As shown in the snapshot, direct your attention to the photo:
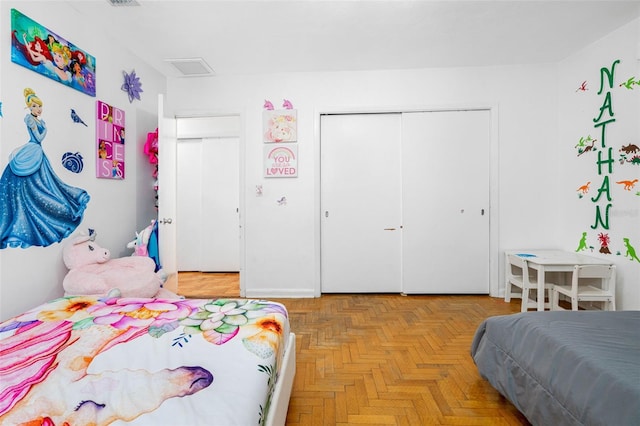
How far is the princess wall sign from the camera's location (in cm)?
285

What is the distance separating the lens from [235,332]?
1.58m

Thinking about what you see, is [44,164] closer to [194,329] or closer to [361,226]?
[194,329]

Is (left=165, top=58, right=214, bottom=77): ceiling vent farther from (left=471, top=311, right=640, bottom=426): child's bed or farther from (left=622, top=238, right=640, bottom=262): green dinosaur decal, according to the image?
(left=622, top=238, right=640, bottom=262): green dinosaur decal

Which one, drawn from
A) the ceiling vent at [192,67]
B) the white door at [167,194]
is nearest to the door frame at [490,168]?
the ceiling vent at [192,67]

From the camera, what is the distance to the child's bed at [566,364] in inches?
47.4

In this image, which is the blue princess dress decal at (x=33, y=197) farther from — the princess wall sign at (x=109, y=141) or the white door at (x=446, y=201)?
the white door at (x=446, y=201)

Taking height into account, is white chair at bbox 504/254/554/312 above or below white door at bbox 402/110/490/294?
below

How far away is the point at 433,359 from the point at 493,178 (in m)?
2.36

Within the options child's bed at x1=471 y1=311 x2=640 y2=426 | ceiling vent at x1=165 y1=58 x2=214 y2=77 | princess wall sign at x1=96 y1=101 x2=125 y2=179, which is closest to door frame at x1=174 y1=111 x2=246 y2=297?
ceiling vent at x1=165 y1=58 x2=214 y2=77

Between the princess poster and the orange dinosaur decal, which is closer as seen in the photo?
the princess poster

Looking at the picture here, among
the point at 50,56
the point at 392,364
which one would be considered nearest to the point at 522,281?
the point at 392,364

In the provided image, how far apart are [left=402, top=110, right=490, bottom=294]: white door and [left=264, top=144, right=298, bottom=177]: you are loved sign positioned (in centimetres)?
130

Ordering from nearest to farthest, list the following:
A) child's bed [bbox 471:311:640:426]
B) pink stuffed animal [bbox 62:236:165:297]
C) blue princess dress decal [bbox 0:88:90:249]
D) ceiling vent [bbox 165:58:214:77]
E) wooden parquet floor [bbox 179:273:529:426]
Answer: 1. child's bed [bbox 471:311:640:426]
2. wooden parquet floor [bbox 179:273:529:426]
3. blue princess dress decal [bbox 0:88:90:249]
4. pink stuffed animal [bbox 62:236:165:297]
5. ceiling vent [bbox 165:58:214:77]

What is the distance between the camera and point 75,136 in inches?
102
